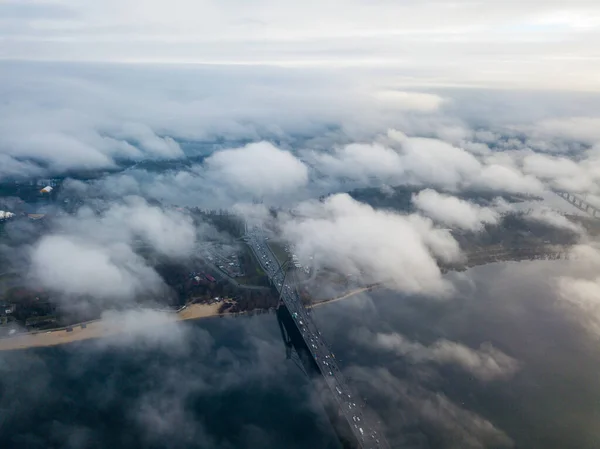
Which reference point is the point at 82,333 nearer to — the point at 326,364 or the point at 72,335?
the point at 72,335

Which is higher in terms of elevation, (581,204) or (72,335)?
(581,204)

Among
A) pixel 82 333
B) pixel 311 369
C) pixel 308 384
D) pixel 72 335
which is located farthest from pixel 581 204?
pixel 72 335

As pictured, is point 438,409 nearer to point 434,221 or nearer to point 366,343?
point 366,343

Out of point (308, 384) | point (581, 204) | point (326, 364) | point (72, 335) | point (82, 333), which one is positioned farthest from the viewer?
point (581, 204)

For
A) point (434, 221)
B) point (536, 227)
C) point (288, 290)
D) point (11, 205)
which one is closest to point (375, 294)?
point (288, 290)

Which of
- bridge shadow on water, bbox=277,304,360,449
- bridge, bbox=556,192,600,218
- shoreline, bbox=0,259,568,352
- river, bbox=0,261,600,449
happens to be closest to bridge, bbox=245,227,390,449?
bridge shadow on water, bbox=277,304,360,449

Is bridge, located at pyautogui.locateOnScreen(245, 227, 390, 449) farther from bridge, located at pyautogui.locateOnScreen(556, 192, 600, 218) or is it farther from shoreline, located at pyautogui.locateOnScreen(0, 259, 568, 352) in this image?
bridge, located at pyautogui.locateOnScreen(556, 192, 600, 218)

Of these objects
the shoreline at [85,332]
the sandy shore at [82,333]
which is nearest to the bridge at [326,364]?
the shoreline at [85,332]

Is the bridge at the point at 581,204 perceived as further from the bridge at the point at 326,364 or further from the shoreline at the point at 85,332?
the shoreline at the point at 85,332
